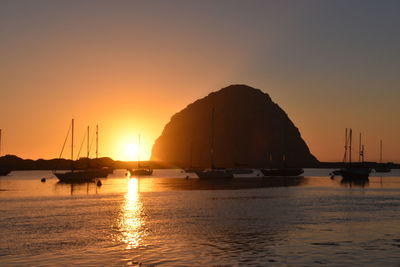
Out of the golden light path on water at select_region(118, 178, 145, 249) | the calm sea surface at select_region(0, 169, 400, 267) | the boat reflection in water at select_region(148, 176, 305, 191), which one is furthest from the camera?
the boat reflection in water at select_region(148, 176, 305, 191)

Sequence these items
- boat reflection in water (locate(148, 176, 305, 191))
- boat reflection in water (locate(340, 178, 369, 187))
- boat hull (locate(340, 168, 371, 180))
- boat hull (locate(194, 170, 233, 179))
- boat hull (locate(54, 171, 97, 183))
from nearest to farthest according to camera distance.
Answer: boat reflection in water (locate(148, 176, 305, 191)), boat reflection in water (locate(340, 178, 369, 187)), boat hull (locate(54, 171, 97, 183)), boat hull (locate(340, 168, 371, 180)), boat hull (locate(194, 170, 233, 179))

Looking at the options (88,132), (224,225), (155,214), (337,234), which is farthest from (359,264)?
(88,132)

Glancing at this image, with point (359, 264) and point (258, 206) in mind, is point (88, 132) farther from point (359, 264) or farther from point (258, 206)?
point (359, 264)

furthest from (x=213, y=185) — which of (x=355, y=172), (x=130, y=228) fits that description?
(x=130, y=228)

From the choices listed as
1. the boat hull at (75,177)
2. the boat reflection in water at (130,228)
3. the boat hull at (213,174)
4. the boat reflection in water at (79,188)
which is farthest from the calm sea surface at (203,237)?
the boat hull at (213,174)

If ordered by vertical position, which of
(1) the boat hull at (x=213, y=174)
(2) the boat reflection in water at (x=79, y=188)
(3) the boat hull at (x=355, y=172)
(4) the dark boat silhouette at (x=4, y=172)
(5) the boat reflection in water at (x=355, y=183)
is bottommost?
(4) the dark boat silhouette at (x=4, y=172)

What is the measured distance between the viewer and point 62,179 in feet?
374

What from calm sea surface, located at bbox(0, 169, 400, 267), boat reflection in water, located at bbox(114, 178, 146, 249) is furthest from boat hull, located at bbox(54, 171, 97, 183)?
boat reflection in water, located at bbox(114, 178, 146, 249)

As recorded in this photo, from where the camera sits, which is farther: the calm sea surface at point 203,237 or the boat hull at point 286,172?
the boat hull at point 286,172

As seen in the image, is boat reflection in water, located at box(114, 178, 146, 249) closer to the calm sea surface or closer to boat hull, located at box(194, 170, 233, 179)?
the calm sea surface

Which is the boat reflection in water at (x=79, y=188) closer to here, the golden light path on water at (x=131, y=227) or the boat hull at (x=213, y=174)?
the golden light path on water at (x=131, y=227)

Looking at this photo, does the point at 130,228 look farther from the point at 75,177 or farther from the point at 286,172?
the point at 286,172

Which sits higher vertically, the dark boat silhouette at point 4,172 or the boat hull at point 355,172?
the boat hull at point 355,172

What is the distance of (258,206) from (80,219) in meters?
19.5
